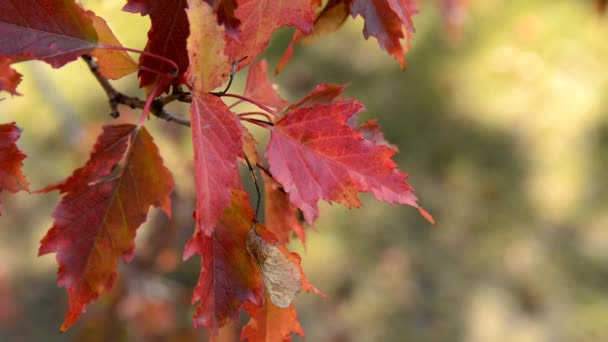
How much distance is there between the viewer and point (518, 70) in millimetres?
3100

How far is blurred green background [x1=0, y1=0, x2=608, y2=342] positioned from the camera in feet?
7.91

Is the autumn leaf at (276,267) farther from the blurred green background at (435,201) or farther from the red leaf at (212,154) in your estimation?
the blurred green background at (435,201)

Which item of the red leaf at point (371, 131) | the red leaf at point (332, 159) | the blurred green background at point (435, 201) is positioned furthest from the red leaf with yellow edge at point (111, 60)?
the blurred green background at point (435, 201)

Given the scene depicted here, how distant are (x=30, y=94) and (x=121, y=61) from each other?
8.38 feet

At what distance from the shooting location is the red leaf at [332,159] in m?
0.65

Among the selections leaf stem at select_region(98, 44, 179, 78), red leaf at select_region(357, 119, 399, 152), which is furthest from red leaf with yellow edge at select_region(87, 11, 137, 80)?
red leaf at select_region(357, 119, 399, 152)

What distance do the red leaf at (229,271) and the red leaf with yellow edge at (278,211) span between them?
105 mm

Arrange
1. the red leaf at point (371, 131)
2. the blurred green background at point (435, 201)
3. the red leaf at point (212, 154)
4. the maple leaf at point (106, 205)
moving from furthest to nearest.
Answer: the blurred green background at point (435, 201), the red leaf at point (371, 131), the maple leaf at point (106, 205), the red leaf at point (212, 154)

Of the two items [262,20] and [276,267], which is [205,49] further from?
[276,267]

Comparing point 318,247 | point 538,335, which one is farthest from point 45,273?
point 538,335

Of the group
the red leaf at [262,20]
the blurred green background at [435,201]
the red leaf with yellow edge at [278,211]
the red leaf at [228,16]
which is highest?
the red leaf at [228,16]

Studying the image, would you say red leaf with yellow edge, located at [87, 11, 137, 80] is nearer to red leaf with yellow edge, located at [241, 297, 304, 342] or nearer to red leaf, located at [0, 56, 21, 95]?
red leaf, located at [0, 56, 21, 95]

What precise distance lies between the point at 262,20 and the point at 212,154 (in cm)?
15

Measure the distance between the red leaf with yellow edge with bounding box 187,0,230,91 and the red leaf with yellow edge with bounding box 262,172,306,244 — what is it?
18cm
